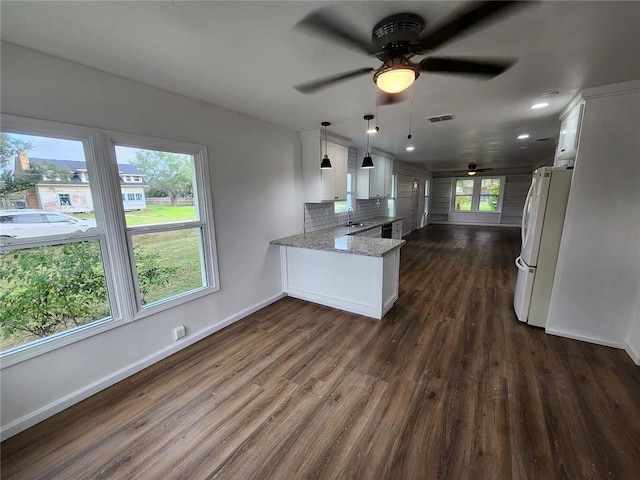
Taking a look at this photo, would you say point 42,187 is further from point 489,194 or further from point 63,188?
point 489,194

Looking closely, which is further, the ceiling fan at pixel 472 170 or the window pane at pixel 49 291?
the ceiling fan at pixel 472 170

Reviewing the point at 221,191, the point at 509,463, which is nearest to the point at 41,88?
the point at 221,191

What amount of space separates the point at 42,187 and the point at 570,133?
4702 mm

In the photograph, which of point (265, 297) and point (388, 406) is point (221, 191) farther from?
point (388, 406)

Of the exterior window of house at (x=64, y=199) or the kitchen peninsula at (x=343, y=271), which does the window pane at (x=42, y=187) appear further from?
the kitchen peninsula at (x=343, y=271)

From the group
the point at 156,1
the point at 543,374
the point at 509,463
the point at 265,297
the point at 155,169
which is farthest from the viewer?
the point at 265,297

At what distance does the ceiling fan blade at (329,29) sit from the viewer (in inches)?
45.4

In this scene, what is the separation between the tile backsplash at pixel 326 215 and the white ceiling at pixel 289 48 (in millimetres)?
1760

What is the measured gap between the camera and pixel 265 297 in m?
3.61

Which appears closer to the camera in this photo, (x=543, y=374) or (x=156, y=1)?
(x=156, y=1)

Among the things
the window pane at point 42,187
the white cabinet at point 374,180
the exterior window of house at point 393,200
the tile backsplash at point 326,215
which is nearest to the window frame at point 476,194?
the exterior window of house at point 393,200

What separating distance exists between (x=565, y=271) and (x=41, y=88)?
183 inches

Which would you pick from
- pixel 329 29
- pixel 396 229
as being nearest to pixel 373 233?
pixel 396 229

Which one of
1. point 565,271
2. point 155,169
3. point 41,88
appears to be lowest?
point 565,271
